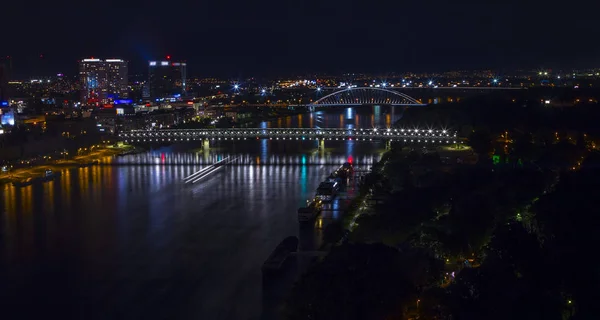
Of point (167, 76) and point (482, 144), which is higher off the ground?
point (167, 76)

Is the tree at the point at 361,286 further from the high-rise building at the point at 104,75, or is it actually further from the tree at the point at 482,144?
the high-rise building at the point at 104,75

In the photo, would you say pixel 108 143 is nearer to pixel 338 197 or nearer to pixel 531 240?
pixel 338 197

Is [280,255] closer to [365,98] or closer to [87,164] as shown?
[87,164]

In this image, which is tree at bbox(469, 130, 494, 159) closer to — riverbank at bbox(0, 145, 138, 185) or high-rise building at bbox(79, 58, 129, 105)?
riverbank at bbox(0, 145, 138, 185)

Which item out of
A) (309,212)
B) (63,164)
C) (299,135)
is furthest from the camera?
(299,135)

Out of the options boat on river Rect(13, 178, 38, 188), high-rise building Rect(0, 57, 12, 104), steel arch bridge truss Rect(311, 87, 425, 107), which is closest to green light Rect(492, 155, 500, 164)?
boat on river Rect(13, 178, 38, 188)

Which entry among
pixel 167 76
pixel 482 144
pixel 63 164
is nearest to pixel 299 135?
pixel 482 144
